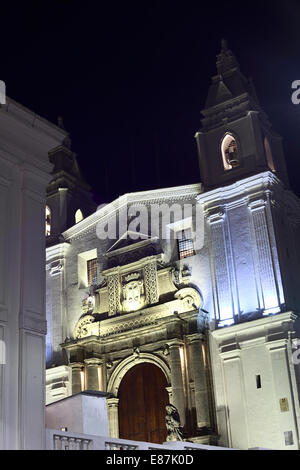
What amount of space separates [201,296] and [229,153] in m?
6.35

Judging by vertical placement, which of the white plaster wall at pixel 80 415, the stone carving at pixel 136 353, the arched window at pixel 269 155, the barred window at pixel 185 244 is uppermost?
the arched window at pixel 269 155

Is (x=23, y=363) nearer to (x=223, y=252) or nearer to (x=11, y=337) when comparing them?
(x=11, y=337)

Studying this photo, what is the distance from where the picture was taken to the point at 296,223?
29.4 m

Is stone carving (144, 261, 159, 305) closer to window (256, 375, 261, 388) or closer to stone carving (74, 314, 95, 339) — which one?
stone carving (74, 314, 95, 339)

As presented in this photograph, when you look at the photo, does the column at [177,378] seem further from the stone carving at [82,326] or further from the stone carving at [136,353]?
the stone carving at [82,326]

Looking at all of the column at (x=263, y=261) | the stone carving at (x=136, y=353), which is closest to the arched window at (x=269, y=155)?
the column at (x=263, y=261)

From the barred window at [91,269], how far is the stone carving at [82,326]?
6.30 feet

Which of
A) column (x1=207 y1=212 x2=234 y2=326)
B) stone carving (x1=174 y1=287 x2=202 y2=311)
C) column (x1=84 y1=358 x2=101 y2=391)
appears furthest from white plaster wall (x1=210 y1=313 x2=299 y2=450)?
column (x1=84 y1=358 x2=101 y2=391)

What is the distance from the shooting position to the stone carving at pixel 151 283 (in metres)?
→ 28.6

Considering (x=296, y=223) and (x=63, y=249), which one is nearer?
(x=296, y=223)

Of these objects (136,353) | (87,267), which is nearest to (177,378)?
(136,353)

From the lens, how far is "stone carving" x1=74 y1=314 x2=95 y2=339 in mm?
29897
